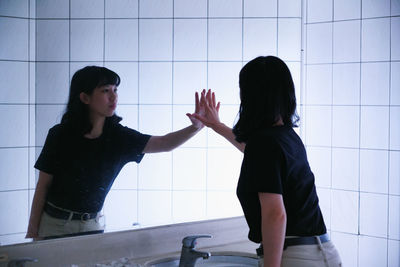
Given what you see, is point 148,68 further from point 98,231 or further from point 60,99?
point 98,231

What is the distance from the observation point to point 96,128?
5.30 ft

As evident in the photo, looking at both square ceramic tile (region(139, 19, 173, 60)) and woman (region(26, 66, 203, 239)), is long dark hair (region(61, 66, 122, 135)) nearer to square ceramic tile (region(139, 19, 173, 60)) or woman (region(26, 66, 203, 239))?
woman (region(26, 66, 203, 239))

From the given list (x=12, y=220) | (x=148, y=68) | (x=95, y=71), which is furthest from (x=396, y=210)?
(x=12, y=220)

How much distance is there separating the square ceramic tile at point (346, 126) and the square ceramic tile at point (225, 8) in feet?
2.86

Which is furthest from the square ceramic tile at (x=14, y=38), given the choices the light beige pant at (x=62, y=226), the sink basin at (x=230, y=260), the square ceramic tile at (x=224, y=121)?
the sink basin at (x=230, y=260)

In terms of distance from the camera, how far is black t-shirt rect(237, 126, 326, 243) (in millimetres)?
1258

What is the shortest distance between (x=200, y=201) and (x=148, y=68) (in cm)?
52

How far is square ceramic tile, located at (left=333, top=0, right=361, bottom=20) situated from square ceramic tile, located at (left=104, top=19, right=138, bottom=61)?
3.99 ft

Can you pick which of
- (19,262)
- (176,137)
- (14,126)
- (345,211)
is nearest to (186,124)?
(176,137)

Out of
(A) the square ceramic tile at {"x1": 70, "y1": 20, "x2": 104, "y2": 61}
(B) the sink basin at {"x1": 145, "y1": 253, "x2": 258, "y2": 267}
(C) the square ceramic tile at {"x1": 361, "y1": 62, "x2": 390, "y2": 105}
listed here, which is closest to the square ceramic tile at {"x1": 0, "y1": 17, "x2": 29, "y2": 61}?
(A) the square ceramic tile at {"x1": 70, "y1": 20, "x2": 104, "y2": 61}

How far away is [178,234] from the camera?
1.77 meters

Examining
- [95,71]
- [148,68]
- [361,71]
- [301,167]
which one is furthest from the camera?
[361,71]

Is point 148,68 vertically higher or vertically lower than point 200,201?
higher

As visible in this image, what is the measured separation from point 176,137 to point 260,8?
603 mm
